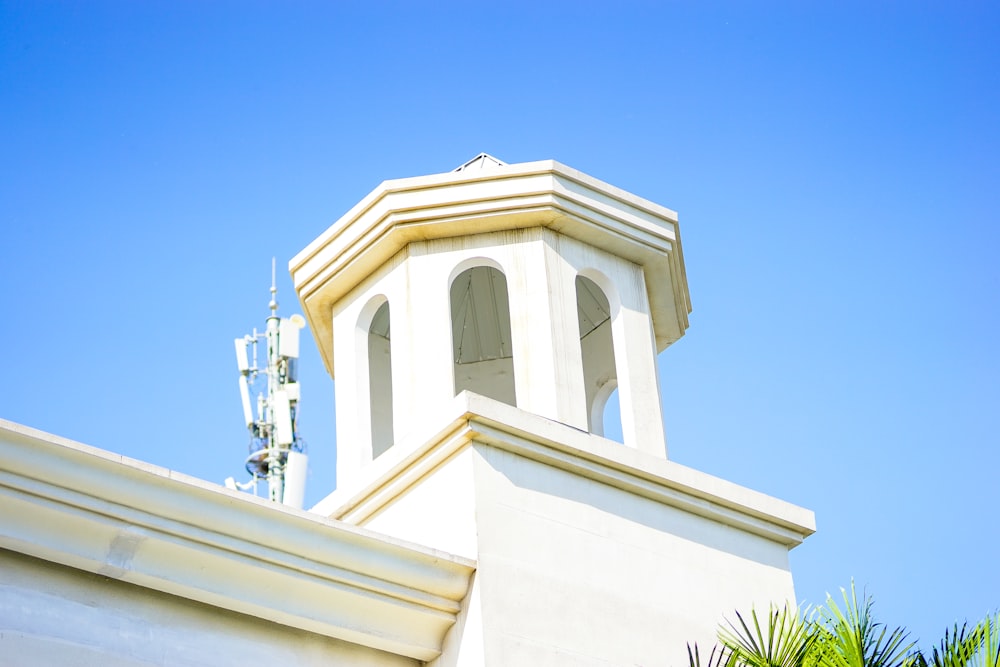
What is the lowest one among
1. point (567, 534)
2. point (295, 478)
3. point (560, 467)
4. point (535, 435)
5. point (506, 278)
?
point (567, 534)

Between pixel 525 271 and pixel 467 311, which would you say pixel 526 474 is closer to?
pixel 525 271

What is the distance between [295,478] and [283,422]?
168 cm

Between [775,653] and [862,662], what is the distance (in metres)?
0.57

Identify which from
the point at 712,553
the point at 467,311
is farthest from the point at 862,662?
the point at 467,311

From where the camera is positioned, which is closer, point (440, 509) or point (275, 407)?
point (440, 509)

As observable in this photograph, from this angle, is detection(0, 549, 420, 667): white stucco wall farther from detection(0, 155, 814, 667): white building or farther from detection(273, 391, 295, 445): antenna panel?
detection(273, 391, 295, 445): antenna panel

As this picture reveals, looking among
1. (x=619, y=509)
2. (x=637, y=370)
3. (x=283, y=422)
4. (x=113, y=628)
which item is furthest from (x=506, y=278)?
(x=283, y=422)

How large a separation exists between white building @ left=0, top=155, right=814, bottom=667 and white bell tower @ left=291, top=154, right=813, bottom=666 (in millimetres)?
16

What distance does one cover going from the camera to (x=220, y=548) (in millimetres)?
8625

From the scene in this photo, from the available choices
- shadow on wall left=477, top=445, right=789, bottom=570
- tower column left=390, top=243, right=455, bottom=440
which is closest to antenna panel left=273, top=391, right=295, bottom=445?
tower column left=390, top=243, right=455, bottom=440

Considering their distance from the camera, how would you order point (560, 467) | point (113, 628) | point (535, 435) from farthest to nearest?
point (560, 467) < point (535, 435) < point (113, 628)

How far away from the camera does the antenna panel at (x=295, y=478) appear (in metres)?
28.5

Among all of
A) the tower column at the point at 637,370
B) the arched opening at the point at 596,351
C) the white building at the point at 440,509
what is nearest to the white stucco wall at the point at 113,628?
the white building at the point at 440,509

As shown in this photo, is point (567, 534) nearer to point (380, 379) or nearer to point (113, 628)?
point (113, 628)
